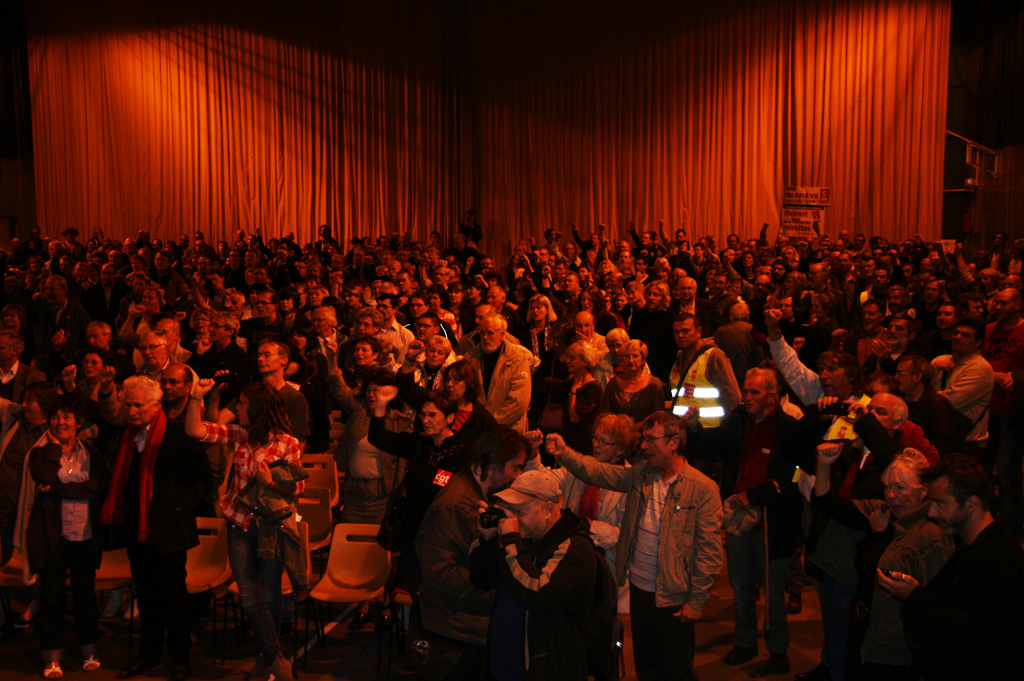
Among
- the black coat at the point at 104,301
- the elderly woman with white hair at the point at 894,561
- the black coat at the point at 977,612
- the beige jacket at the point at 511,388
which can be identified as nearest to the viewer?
the black coat at the point at 977,612

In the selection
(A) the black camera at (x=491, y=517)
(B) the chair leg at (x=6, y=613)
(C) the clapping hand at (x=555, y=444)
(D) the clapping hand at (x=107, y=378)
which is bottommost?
(B) the chair leg at (x=6, y=613)

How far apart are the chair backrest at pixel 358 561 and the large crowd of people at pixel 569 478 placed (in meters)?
0.31

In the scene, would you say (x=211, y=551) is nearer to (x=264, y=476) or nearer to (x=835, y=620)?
(x=264, y=476)

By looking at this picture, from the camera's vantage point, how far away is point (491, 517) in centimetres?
313

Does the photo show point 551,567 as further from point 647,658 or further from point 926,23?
point 926,23

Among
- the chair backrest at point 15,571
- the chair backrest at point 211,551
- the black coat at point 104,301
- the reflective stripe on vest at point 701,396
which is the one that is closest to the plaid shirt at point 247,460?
the chair backrest at point 211,551

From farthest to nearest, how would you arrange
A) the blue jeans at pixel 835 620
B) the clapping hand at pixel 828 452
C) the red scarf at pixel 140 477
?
the red scarf at pixel 140 477, the blue jeans at pixel 835 620, the clapping hand at pixel 828 452

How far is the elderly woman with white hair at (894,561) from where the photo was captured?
3221 millimetres

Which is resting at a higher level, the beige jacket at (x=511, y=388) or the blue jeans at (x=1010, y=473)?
the beige jacket at (x=511, y=388)

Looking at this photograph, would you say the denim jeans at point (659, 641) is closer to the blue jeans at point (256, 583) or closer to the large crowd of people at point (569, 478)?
the large crowd of people at point (569, 478)

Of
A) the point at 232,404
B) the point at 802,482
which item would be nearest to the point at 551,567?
the point at 802,482

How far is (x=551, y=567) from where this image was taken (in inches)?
117

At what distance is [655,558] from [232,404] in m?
2.54

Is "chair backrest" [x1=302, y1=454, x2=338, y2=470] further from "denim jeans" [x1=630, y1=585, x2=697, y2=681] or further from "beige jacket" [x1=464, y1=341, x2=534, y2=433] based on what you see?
"denim jeans" [x1=630, y1=585, x2=697, y2=681]
